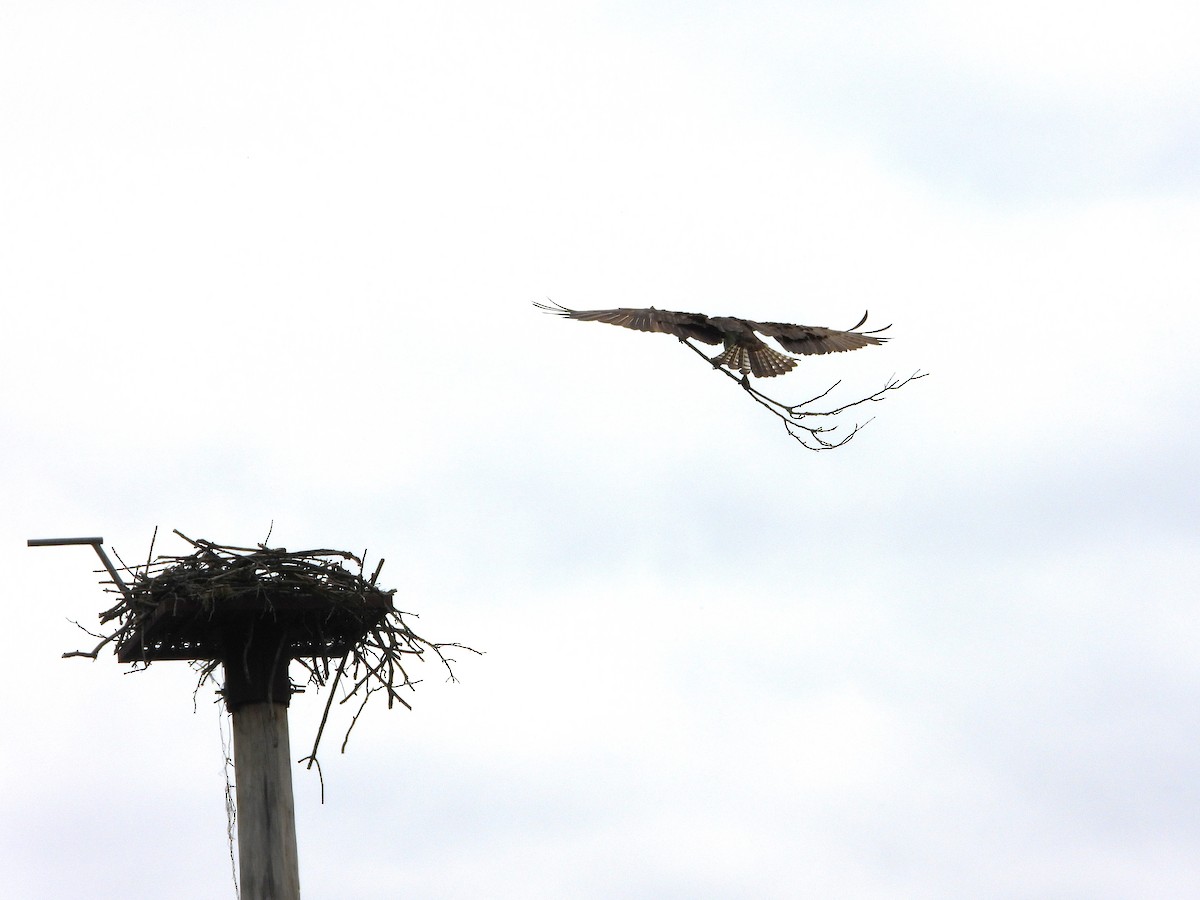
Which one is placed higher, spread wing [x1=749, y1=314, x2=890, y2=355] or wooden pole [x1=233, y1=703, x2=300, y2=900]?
spread wing [x1=749, y1=314, x2=890, y2=355]

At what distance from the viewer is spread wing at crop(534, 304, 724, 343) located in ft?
32.1

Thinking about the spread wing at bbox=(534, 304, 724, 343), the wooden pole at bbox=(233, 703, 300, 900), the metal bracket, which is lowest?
the wooden pole at bbox=(233, 703, 300, 900)

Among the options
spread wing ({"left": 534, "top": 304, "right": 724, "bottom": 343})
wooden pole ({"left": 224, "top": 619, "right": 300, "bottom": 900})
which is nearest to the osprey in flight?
spread wing ({"left": 534, "top": 304, "right": 724, "bottom": 343})

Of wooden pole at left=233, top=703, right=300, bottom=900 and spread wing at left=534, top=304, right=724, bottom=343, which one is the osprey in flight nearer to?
spread wing at left=534, top=304, right=724, bottom=343

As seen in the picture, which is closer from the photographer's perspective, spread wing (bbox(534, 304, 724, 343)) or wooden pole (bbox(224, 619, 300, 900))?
wooden pole (bbox(224, 619, 300, 900))

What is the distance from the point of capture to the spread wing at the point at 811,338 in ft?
34.4

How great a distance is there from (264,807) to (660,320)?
440 centimetres

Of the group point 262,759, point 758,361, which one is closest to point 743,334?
point 758,361

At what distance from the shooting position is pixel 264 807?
7.13 metres

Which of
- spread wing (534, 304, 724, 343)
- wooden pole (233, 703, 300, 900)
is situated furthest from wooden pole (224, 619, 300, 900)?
spread wing (534, 304, 724, 343)

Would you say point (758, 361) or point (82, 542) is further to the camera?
point (758, 361)

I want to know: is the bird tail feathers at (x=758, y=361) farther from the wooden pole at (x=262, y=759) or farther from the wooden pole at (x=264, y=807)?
the wooden pole at (x=264, y=807)

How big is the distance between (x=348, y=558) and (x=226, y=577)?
1.17 meters

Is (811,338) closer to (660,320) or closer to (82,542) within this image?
(660,320)
